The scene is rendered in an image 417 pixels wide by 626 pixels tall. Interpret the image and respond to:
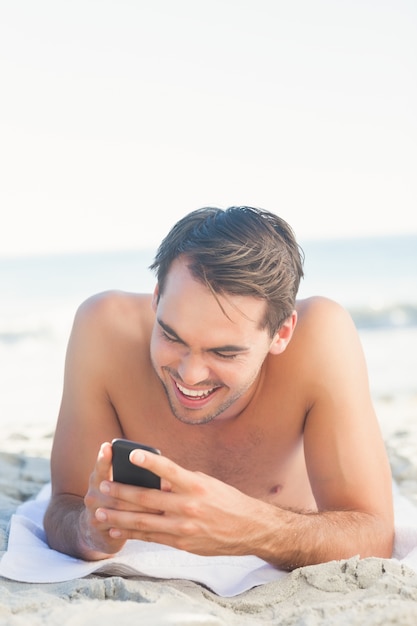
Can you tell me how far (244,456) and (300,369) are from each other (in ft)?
1.65

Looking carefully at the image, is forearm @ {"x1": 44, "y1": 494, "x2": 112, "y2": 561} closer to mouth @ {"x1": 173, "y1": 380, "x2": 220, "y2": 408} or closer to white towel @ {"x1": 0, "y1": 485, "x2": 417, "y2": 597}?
white towel @ {"x1": 0, "y1": 485, "x2": 417, "y2": 597}

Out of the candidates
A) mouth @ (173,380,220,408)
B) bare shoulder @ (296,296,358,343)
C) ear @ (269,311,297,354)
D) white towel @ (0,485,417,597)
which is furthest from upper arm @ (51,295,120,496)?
bare shoulder @ (296,296,358,343)

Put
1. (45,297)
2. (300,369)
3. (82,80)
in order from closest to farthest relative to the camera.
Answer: (300,369) → (45,297) → (82,80)

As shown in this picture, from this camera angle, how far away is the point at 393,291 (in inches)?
936

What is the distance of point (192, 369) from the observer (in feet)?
9.36

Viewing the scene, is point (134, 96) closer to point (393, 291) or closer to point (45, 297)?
Answer: point (45, 297)

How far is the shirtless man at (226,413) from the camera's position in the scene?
2.60 metres

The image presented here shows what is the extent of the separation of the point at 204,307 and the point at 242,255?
263mm

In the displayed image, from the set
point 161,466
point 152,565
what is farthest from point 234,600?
point 161,466

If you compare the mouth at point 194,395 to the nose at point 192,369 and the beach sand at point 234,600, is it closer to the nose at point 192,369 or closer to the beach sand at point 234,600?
the nose at point 192,369

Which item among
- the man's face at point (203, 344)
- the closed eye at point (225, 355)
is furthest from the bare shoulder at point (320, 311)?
the closed eye at point (225, 355)

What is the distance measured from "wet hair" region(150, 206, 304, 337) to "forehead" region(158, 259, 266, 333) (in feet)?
0.09

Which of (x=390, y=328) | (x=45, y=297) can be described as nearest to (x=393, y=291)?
(x=390, y=328)

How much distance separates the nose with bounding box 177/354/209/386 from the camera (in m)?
2.86
